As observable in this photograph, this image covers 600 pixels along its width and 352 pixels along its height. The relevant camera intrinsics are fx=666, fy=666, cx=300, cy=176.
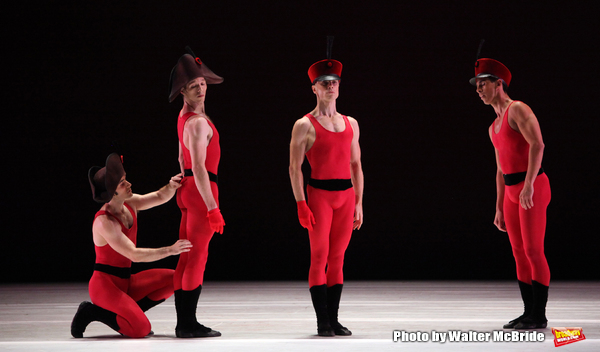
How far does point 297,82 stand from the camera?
620 centimetres

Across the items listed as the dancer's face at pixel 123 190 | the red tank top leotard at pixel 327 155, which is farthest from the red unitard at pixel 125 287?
the red tank top leotard at pixel 327 155

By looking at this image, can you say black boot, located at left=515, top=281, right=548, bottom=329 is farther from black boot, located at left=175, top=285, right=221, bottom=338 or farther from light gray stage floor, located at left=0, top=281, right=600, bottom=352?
black boot, located at left=175, top=285, right=221, bottom=338

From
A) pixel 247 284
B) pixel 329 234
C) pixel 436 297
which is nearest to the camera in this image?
pixel 329 234

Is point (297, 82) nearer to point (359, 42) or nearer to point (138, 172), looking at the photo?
point (359, 42)

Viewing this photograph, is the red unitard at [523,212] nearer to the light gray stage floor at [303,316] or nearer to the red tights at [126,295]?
the light gray stage floor at [303,316]

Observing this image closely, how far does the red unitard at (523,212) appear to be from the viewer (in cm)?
319

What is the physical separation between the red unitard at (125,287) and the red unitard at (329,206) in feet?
2.46

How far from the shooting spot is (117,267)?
3186 mm

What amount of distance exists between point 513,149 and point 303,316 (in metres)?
1.53

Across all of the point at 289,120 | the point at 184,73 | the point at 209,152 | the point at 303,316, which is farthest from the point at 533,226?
the point at 289,120

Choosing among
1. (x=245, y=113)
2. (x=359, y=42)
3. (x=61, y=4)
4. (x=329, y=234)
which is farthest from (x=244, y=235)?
(x=329, y=234)

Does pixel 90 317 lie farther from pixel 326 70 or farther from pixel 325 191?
pixel 326 70

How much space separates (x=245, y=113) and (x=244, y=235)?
115 centimetres

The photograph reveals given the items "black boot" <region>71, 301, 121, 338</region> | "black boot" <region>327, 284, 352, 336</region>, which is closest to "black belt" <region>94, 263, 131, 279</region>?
"black boot" <region>71, 301, 121, 338</region>
